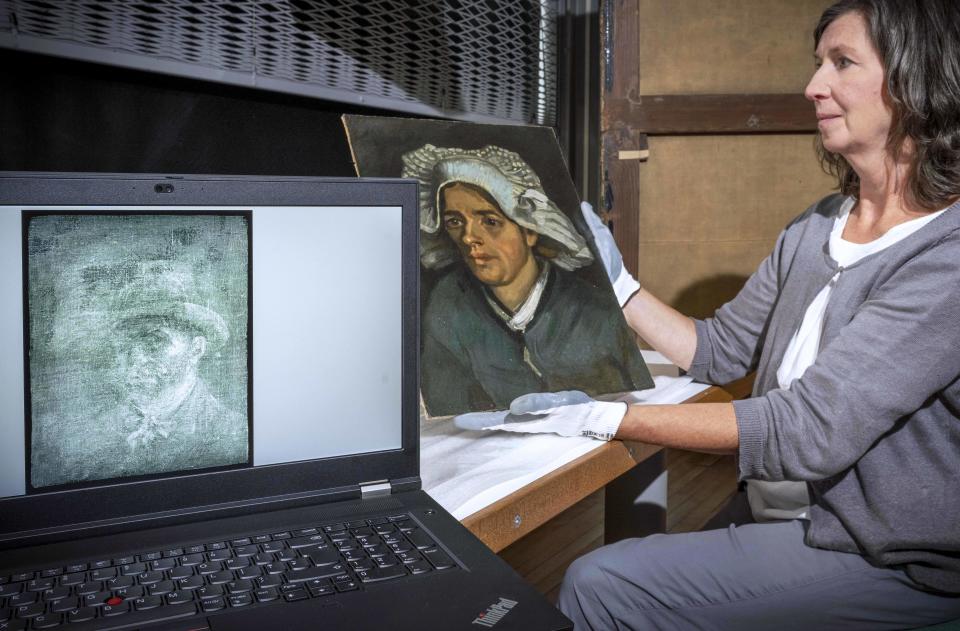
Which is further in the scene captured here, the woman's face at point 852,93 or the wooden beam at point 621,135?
the wooden beam at point 621,135

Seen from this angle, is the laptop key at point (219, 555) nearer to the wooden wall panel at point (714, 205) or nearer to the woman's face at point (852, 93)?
the woman's face at point (852, 93)

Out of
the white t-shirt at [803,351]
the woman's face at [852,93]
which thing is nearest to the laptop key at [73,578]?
the white t-shirt at [803,351]

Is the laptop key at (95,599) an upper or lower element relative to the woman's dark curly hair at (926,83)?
lower

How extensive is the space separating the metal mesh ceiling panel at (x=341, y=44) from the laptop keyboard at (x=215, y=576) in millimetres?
605

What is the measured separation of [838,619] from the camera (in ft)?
3.38

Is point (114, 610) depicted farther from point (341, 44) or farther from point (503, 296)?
point (341, 44)

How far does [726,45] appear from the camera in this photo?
188 cm

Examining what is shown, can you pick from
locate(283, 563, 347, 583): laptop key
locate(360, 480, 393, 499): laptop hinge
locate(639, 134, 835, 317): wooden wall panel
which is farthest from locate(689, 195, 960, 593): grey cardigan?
locate(639, 134, 835, 317): wooden wall panel

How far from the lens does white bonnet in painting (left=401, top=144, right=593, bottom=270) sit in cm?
117

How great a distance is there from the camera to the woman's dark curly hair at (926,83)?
43.7 inches

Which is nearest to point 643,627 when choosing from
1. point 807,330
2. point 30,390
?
point 807,330

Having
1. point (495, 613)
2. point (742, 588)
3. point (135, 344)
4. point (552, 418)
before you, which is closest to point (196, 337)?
point (135, 344)

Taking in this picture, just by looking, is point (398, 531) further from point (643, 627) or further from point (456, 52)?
point (456, 52)

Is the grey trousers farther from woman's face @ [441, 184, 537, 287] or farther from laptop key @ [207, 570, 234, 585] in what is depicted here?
laptop key @ [207, 570, 234, 585]
